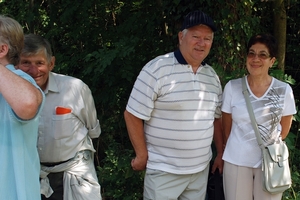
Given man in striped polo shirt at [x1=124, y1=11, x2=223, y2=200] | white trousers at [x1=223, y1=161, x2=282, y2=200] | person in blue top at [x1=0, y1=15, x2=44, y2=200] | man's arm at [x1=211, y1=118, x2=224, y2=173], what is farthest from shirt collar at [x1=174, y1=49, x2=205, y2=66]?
person in blue top at [x1=0, y1=15, x2=44, y2=200]

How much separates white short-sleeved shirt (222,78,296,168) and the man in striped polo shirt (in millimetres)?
189

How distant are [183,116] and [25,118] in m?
1.27

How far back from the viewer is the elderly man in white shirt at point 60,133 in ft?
8.71

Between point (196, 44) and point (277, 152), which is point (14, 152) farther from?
point (277, 152)

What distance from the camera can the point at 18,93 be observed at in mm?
1788

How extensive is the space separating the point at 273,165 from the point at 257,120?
1.14ft

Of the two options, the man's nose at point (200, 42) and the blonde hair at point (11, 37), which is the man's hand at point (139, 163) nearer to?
the man's nose at point (200, 42)

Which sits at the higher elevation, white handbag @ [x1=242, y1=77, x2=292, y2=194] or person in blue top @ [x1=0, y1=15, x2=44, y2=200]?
person in blue top @ [x1=0, y1=15, x2=44, y2=200]

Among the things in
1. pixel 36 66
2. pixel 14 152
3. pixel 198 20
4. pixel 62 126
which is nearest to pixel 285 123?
pixel 198 20

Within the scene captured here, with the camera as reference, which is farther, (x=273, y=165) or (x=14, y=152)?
(x=273, y=165)

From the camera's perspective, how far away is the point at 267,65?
3.02 metres

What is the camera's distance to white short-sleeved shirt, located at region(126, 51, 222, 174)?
2834 mm

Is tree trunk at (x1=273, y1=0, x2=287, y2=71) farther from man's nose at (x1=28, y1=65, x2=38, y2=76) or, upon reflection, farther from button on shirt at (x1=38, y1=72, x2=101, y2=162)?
man's nose at (x1=28, y1=65, x2=38, y2=76)

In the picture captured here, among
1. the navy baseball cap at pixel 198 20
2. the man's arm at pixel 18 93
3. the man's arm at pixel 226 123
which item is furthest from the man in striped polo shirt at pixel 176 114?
the man's arm at pixel 18 93
